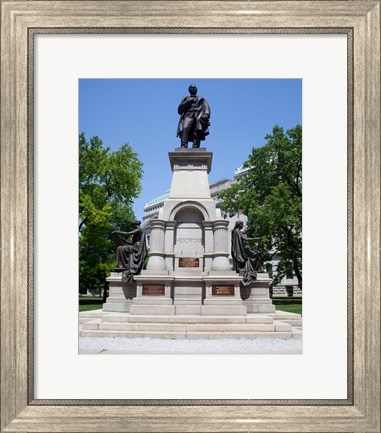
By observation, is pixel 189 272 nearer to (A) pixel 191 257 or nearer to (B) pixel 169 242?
(A) pixel 191 257

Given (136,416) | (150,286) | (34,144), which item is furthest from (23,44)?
(150,286)

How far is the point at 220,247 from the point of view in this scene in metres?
14.6

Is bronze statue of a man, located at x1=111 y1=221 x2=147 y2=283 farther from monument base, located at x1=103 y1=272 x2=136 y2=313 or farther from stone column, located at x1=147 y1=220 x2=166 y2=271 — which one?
stone column, located at x1=147 y1=220 x2=166 y2=271

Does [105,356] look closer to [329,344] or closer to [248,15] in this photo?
[329,344]

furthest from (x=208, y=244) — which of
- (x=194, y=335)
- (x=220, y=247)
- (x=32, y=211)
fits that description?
(x=32, y=211)

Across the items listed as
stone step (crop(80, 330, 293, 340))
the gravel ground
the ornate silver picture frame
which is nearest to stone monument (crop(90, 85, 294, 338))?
stone step (crop(80, 330, 293, 340))

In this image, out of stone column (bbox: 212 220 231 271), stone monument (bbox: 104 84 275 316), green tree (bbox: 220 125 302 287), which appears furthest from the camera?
green tree (bbox: 220 125 302 287)

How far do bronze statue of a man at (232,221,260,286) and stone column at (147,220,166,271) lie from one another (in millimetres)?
2544

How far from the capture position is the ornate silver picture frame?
537 cm

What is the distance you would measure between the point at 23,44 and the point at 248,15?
2.65 metres

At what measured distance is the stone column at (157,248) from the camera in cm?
1433

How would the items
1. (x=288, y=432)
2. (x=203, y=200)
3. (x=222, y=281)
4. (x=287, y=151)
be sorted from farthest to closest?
(x=287, y=151), (x=203, y=200), (x=222, y=281), (x=288, y=432)

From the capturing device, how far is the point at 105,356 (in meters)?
5.87

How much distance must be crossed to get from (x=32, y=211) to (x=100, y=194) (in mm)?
17442
